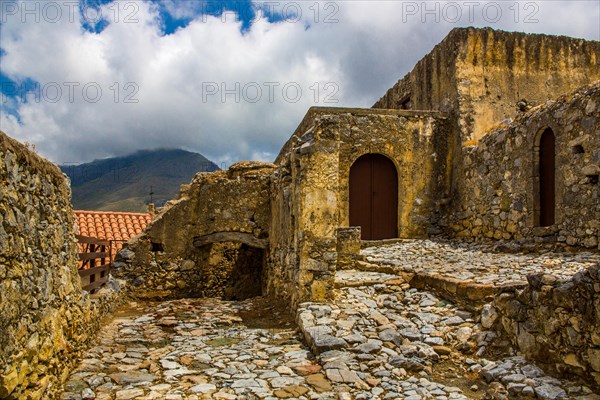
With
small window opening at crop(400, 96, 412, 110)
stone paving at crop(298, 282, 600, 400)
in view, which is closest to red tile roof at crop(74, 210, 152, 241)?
small window opening at crop(400, 96, 412, 110)

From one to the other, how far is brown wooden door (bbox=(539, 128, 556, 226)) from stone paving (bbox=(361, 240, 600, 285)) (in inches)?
40.7

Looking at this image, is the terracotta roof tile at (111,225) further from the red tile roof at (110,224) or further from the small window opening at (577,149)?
the small window opening at (577,149)

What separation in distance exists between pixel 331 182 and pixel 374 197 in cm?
660

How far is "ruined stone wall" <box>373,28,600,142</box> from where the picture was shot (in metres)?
13.7

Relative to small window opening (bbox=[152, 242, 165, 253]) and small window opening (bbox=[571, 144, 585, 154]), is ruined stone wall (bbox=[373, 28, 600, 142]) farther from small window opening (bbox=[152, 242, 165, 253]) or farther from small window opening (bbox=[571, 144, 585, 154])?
small window opening (bbox=[152, 242, 165, 253])

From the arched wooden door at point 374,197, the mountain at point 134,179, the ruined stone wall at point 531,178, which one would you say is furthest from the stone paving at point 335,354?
the mountain at point 134,179

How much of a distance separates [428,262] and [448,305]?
2.76 m

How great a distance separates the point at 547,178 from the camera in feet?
34.0

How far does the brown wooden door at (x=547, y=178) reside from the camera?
10172mm

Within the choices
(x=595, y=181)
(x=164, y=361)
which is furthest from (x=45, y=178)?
(x=595, y=181)

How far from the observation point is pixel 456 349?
5.61m

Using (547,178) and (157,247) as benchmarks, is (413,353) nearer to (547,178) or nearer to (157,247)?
(547,178)

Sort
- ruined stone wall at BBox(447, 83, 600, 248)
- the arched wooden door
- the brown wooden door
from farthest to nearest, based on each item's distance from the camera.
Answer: the arched wooden door
the brown wooden door
ruined stone wall at BBox(447, 83, 600, 248)

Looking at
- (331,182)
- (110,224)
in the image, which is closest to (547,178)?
(331,182)
